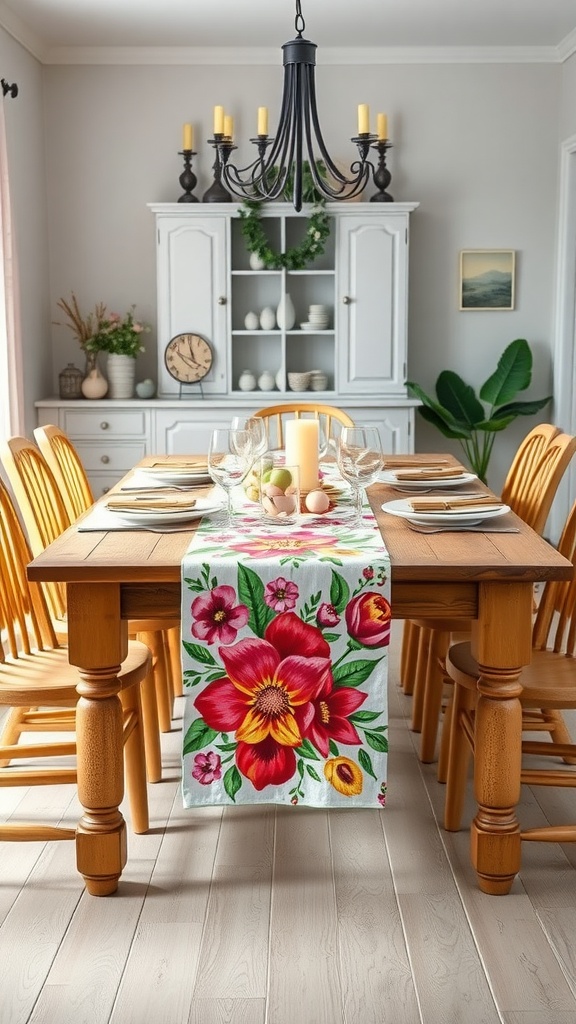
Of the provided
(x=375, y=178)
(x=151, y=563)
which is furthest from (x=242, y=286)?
(x=151, y=563)

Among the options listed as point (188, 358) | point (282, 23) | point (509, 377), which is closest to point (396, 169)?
point (282, 23)

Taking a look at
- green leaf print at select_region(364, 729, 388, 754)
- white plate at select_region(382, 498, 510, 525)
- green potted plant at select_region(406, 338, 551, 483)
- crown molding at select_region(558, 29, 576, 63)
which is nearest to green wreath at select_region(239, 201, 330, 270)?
green potted plant at select_region(406, 338, 551, 483)

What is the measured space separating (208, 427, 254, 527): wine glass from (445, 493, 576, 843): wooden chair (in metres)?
0.66

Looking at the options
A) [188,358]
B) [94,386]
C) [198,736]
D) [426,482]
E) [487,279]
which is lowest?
[198,736]

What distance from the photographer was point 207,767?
221 centimetres

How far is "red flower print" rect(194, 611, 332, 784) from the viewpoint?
2.14 m

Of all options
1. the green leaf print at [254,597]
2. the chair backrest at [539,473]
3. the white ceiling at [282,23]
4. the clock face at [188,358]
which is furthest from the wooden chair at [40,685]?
the white ceiling at [282,23]

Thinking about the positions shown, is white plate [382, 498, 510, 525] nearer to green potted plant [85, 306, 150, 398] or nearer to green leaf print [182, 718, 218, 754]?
green leaf print [182, 718, 218, 754]

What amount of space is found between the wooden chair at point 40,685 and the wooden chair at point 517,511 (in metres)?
0.84

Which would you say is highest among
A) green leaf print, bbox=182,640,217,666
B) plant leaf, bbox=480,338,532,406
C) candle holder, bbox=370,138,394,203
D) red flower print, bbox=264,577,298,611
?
candle holder, bbox=370,138,394,203

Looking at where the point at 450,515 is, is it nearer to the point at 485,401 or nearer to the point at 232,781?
the point at 232,781

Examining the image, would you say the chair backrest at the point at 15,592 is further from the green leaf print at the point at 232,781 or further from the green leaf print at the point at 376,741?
the green leaf print at the point at 376,741

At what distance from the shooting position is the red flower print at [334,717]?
2176 mm

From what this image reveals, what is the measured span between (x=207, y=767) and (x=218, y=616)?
334 mm
